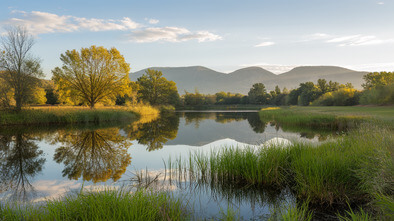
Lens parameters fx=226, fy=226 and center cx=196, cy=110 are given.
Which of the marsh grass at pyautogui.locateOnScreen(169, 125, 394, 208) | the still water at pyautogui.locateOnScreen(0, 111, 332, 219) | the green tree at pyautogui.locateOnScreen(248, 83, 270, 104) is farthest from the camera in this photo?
the green tree at pyautogui.locateOnScreen(248, 83, 270, 104)

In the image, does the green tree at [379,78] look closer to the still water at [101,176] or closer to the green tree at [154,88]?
the green tree at [154,88]

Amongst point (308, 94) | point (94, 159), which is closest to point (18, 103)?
point (94, 159)

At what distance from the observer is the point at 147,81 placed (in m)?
62.8

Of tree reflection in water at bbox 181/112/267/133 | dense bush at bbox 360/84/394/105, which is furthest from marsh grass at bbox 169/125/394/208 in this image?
dense bush at bbox 360/84/394/105

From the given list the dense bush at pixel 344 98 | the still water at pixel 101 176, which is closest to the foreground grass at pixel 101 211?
the still water at pixel 101 176

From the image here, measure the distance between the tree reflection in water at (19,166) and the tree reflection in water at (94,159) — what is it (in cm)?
93

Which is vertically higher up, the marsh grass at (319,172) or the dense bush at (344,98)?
the dense bush at (344,98)

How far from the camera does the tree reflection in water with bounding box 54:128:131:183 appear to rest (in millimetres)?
7590

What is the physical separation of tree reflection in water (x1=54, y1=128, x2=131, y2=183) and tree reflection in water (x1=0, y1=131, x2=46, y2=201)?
0.93 m

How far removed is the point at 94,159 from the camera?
972 cm

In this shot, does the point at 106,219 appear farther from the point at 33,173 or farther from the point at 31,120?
the point at 31,120

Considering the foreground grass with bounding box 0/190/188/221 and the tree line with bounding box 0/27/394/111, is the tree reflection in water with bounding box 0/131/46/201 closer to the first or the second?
the foreground grass with bounding box 0/190/188/221

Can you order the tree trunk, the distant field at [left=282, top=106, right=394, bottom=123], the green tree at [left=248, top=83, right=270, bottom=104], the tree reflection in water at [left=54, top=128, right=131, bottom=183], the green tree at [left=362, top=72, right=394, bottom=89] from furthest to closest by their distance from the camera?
the green tree at [left=248, top=83, right=270, bottom=104] < the green tree at [left=362, top=72, right=394, bottom=89] < the tree trunk < the distant field at [left=282, top=106, right=394, bottom=123] < the tree reflection in water at [left=54, top=128, right=131, bottom=183]

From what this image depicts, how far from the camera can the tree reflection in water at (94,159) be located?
7590mm
